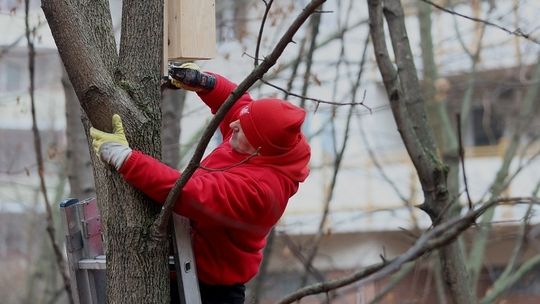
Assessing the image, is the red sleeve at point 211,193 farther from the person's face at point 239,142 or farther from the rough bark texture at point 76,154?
the rough bark texture at point 76,154

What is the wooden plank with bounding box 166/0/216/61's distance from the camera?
313cm

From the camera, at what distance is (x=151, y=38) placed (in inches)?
109

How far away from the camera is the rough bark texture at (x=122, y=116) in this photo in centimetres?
261

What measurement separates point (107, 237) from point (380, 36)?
1859 millimetres

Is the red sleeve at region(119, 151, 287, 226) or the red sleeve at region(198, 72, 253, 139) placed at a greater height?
the red sleeve at region(198, 72, 253, 139)

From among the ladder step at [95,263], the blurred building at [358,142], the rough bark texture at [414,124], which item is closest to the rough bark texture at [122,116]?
the ladder step at [95,263]

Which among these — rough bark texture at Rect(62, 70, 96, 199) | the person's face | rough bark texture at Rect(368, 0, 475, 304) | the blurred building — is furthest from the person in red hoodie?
the blurred building

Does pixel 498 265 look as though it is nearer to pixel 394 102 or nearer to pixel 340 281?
pixel 394 102

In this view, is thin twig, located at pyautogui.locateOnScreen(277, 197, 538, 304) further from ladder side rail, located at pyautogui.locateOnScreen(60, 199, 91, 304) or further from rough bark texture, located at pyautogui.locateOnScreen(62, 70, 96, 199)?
rough bark texture, located at pyautogui.locateOnScreen(62, 70, 96, 199)

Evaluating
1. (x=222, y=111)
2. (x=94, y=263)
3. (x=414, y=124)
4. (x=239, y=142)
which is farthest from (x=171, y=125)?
(x=222, y=111)

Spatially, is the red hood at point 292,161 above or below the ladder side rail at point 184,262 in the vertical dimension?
above

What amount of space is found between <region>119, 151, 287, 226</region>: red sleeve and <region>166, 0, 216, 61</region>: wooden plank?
0.53 metres

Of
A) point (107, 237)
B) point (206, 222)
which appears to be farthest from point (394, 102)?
point (107, 237)

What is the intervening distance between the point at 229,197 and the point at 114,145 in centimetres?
40
